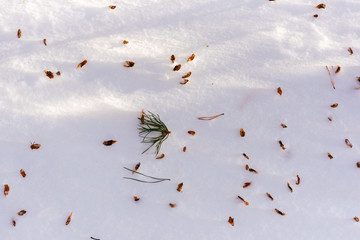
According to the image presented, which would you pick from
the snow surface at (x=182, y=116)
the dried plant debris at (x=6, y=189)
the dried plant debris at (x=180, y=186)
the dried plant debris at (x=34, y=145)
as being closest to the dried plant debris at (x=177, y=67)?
the snow surface at (x=182, y=116)

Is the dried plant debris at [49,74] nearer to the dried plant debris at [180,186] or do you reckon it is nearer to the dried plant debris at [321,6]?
the dried plant debris at [180,186]

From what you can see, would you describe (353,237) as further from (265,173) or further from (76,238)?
(76,238)

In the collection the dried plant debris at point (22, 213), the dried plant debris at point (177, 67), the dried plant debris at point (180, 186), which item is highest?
the dried plant debris at point (177, 67)

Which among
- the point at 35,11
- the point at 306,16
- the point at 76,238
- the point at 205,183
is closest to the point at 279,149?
the point at 205,183

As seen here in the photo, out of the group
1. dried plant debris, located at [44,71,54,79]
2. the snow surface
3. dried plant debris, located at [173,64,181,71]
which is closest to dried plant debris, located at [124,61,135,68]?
the snow surface

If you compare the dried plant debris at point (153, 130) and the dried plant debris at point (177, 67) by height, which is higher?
the dried plant debris at point (177, 67)

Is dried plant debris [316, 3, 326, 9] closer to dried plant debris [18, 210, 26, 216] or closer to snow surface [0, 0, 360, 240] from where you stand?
snow surface [0, 0, 360, 240]
